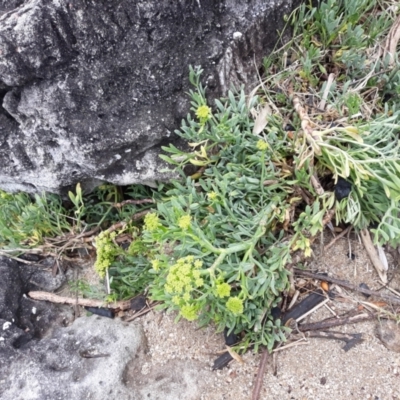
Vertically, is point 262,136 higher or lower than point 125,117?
lower

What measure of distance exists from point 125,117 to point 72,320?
3.82ft

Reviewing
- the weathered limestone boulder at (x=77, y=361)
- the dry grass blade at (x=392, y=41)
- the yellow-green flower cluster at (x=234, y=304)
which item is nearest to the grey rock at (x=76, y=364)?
the weathered limestone boulder at (x=77, y=361)

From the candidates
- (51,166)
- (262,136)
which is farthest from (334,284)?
(51,166)

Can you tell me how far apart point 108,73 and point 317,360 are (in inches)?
66.1

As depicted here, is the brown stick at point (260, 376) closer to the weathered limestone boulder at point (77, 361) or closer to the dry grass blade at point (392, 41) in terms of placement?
the weathered limestone boulder at point (77, 361)

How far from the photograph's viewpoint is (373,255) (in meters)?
2.41

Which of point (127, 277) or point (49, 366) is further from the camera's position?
point (127, 277)

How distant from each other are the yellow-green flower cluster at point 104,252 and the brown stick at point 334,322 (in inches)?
41.1

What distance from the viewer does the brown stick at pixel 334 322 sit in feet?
7.56

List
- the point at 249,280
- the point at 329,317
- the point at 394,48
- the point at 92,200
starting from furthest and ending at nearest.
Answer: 1. the point at 92,200
2. the point at 394,48
3. the point at 329,317
4. the point at 249,280

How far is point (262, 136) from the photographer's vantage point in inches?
98.2

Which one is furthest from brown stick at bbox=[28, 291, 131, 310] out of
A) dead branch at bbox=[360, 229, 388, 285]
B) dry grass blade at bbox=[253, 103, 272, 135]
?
dead branch at bbox=[360, 229, 388, 285]

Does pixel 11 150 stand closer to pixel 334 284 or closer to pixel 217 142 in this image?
pixel 217 142

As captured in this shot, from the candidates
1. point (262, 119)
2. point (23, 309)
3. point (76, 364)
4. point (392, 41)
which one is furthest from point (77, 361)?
point (392, 41)
